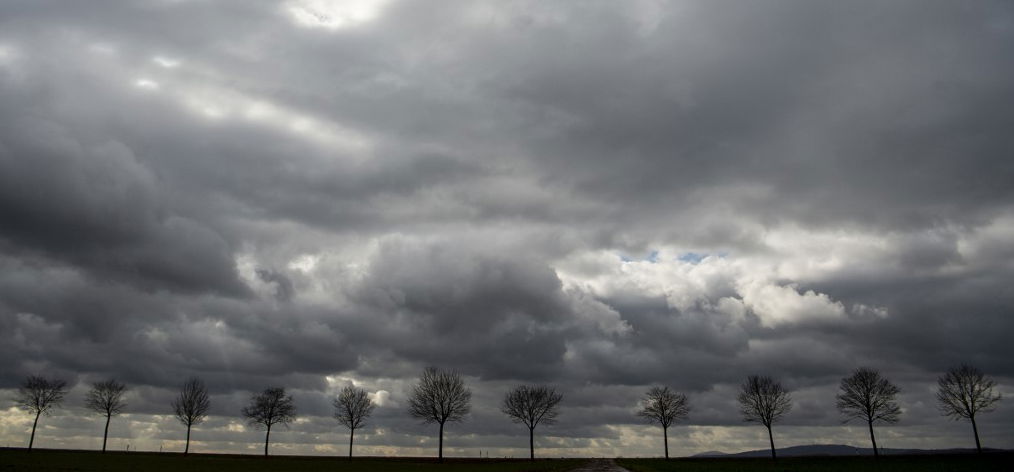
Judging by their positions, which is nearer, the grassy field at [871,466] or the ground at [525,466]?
the grassy field at [871,466]

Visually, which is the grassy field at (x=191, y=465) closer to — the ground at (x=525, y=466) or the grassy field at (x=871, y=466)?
the ground at (x=525, y=466)

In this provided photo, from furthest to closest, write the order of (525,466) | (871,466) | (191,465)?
1. (525,466)
2. (191,465)
3. (871,466)

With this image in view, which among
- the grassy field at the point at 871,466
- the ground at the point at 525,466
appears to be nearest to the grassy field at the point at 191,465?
the ground at the point at 525,466

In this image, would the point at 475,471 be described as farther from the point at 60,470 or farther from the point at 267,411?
the point at 267,411

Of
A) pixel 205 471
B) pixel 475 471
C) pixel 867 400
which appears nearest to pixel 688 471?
pixel 475 471

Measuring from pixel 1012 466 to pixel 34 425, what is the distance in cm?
15192

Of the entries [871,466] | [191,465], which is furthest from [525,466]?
[871,466]

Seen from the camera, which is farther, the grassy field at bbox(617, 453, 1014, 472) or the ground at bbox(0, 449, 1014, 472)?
the ground at bbox(0, 449, 1014, 472)

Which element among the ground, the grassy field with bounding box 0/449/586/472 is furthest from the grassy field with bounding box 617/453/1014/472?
the grassy field with bounding box 0/449/586/472

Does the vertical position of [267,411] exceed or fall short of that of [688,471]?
it exceeds it

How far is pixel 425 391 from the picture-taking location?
125 metres

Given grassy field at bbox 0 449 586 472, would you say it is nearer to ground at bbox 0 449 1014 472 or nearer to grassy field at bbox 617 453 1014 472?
ground at bbox 0 449 1014 472

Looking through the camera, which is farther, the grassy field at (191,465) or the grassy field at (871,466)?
the grassy field at (191,465)

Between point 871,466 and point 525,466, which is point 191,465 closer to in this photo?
point 525,466
